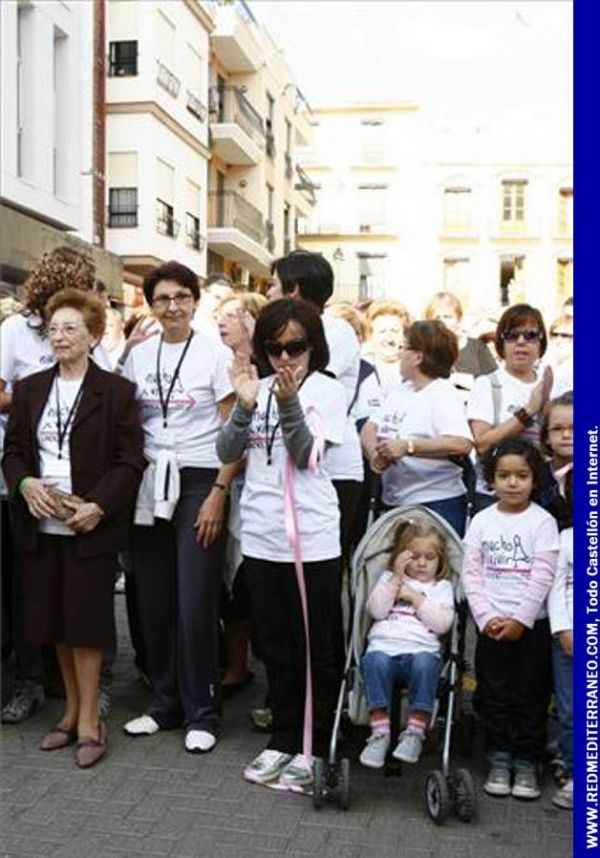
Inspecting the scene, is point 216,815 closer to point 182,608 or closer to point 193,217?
point 182,608

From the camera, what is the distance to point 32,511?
4.35m

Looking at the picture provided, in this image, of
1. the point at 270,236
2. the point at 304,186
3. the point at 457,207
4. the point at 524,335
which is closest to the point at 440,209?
the point at 457,207

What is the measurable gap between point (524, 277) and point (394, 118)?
10460 millimetres

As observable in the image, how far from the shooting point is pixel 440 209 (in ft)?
176

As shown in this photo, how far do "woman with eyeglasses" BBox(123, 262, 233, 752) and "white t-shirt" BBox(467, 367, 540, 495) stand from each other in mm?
1209

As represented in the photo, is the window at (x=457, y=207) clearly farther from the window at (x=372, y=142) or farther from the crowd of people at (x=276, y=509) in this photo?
the crowd of people at (x=276, y=509)

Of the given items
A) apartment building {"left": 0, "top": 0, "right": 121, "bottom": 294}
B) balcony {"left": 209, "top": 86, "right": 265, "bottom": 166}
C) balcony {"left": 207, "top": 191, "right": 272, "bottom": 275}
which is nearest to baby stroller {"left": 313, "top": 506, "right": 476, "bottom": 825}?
apartment building {"left": 0, "top": 0, "right": 121, "bottom": 294}

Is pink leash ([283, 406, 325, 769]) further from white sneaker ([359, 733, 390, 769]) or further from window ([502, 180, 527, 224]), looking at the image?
window ([502, 180, 527, 224])

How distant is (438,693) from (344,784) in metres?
0.52

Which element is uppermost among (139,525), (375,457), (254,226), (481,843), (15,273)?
(254,226)

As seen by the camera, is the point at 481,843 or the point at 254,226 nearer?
the point at 481,843

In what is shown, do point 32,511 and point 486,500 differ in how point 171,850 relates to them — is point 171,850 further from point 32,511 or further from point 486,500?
point 486,500
